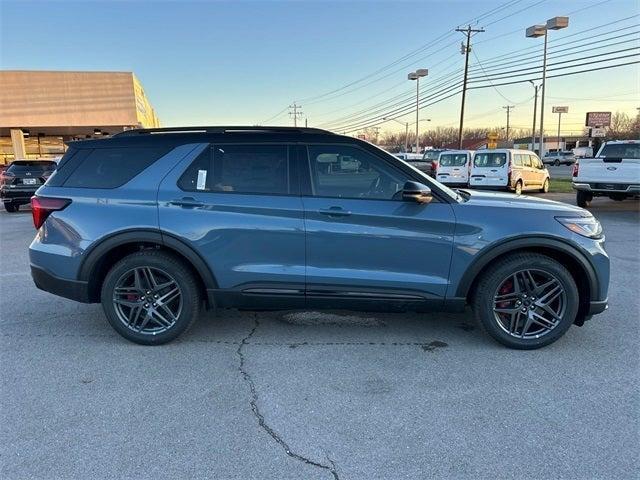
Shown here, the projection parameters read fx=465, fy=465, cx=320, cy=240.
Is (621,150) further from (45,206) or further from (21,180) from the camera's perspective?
(21,180)

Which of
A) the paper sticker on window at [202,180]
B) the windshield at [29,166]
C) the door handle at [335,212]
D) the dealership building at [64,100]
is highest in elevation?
the dealership building at [64,100]

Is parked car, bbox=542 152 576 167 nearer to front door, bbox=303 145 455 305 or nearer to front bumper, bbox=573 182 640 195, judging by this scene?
front bumper, bbox=573 182 640 195

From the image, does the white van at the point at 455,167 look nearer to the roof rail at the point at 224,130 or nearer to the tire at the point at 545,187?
the tire at the point at 545,187

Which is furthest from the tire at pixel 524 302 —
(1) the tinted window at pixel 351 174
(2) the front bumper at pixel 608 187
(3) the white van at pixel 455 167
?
(3) the white van at pixel 455 167

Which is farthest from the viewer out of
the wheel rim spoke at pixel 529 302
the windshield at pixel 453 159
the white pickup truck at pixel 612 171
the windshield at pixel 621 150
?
the windshield at pixel 453 159

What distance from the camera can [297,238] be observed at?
373 centimetres

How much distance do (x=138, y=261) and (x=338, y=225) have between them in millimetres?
1692

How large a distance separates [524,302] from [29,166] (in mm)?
15225

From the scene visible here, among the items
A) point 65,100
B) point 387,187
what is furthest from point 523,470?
point 65,100

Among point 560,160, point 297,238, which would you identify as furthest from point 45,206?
point 560,160

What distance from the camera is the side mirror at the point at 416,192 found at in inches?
141

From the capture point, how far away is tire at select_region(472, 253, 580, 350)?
375 centimetres

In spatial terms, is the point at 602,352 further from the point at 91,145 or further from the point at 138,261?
the point at 91,145

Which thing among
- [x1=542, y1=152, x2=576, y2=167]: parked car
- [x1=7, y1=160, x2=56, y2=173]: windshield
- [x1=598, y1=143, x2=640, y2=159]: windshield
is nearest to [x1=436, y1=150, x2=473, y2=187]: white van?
[x1=598, y1=143, x2=640, y2=159]: windshield
